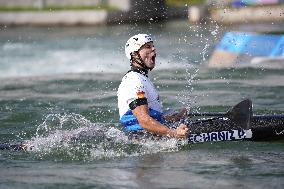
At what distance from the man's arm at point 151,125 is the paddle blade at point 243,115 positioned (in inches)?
38.7

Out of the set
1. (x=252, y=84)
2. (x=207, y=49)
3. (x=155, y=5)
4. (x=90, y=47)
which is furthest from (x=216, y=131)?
(x=155, y=5)

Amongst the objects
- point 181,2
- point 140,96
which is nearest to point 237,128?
point 140,96

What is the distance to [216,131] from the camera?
1053 cm

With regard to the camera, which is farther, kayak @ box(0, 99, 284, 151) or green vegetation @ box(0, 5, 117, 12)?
green vegetation @ box(0, 5, 117, 12)

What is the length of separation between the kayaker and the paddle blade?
920 mm

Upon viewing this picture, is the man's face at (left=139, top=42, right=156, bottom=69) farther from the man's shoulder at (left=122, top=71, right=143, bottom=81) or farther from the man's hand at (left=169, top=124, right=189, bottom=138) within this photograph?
the man's hand at (left=169, top=124, right=189, bottom=138)

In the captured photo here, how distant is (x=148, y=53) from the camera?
34.1 ft

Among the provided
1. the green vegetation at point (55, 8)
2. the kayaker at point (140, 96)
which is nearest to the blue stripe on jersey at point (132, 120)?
the kayaker at point (140, 96)

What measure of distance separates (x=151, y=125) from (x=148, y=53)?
99 centimetres

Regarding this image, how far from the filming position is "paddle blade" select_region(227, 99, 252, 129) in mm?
10562

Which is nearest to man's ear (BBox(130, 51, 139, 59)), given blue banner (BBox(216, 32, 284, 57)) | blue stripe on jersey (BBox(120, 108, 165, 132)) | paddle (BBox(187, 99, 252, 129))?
blue stripe on jersey (BBox(120, 108, 165, 132))

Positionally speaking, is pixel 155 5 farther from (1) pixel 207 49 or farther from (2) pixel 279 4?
(1) pixel 207 49

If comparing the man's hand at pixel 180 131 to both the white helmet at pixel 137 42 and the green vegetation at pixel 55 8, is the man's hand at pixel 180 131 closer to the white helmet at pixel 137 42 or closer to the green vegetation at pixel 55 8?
the white helmet at pixel 137 42

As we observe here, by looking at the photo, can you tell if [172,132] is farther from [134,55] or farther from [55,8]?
[55,8]
